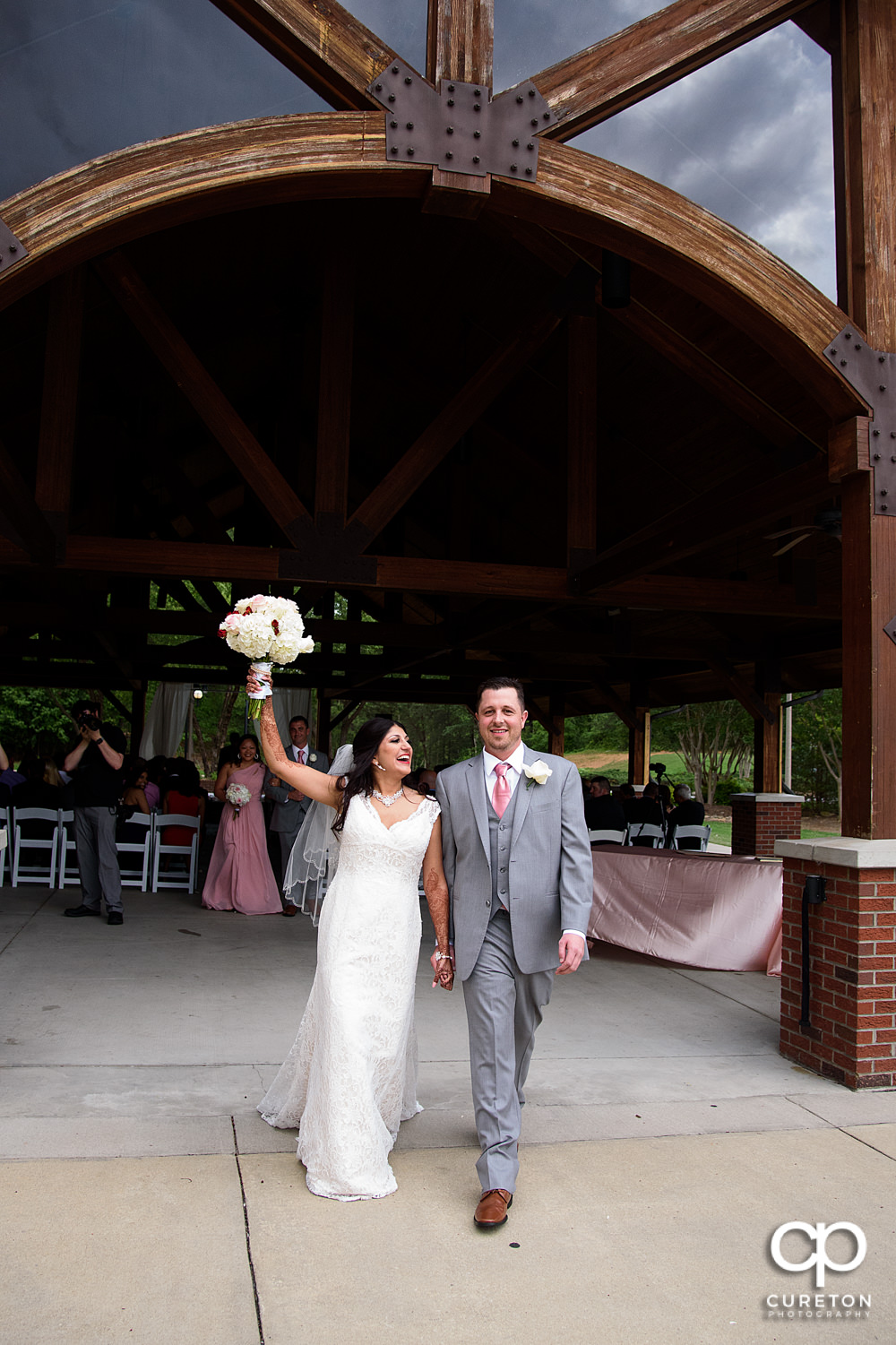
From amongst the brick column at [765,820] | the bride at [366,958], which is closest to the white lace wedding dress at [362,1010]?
the bride at [366,958]

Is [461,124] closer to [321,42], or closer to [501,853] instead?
[321,42]

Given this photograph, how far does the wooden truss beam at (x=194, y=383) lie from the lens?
693 cm

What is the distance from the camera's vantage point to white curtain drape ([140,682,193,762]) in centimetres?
1838

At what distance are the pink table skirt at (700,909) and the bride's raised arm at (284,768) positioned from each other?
11.3 feet

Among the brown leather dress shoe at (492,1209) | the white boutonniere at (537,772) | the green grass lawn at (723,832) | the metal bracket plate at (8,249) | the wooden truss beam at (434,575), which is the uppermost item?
the metal bracket plate at (8,249)

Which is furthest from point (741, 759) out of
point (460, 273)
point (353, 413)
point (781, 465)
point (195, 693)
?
point (781, 465)

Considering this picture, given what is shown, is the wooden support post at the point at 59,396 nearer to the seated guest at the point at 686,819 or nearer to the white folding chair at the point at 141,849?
the white folding chair at the point at 141,849

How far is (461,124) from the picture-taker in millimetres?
3994

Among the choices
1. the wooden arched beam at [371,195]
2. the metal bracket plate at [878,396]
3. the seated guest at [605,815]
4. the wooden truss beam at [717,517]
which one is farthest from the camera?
the seated guest at [605,815]

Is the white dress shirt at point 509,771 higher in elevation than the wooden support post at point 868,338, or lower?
lower

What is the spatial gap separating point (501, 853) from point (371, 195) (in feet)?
8.83

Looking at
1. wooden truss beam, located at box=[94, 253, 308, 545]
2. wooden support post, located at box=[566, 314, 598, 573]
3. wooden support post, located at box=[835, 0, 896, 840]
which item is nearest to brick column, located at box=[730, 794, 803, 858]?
wooden support post, located at box=[566, 314, 598, 573]

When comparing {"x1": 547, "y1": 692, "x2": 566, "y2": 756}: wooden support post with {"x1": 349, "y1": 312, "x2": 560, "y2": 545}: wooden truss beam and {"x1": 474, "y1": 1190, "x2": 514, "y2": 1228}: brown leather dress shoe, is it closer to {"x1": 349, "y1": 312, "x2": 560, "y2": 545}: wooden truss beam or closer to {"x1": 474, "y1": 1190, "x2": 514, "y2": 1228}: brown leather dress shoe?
{"x1": 349, "y1": 312, "x2": 560, "y2": 545}: wooden truss beam

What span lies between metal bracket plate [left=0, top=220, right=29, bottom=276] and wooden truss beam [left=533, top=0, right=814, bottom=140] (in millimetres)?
2100
